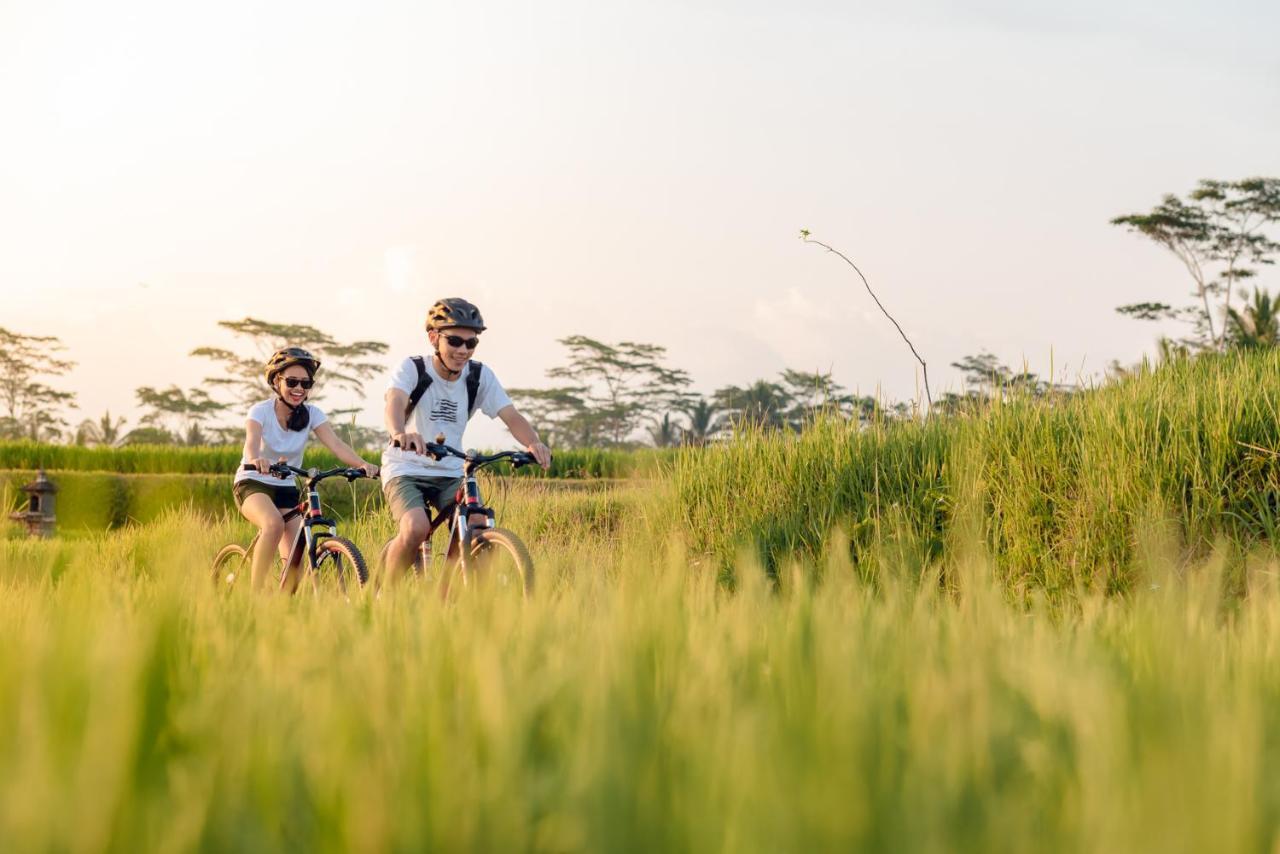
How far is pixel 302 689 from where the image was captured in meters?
1.25

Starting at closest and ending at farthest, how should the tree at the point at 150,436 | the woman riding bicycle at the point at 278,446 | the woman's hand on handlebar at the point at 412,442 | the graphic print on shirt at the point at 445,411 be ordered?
the woman's hand on handlebar at the point at 412,442
the graphic print on shirt at the point at 445,411
the woman riding bicycle at the point at 278,446
the tree at the point at 150,436

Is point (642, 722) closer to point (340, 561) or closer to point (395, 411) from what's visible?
point (395, 411)

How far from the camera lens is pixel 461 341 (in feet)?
20.8

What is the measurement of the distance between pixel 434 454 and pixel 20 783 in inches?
212

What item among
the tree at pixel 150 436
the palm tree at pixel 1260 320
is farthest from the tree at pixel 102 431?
the palm tree at pixel 1260 320

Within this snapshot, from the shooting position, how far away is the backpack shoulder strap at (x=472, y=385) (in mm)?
6633

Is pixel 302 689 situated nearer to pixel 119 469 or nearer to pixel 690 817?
pixel 690 817

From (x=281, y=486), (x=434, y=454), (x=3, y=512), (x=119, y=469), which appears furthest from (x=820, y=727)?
(x=119, y=469)

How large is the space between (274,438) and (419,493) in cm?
157

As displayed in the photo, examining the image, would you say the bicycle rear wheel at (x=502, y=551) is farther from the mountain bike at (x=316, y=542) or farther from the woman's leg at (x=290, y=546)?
the woman's leg at (x=290, y=546)

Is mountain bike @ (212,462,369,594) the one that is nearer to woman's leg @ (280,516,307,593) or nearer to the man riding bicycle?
woman's leg @ (280,516,307,593)

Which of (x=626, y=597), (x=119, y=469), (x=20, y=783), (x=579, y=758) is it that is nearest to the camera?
(x=20, y=783)

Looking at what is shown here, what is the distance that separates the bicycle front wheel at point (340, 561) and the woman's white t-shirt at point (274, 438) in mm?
Result: 709

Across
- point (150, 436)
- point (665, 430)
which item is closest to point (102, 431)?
point (150, 436)
